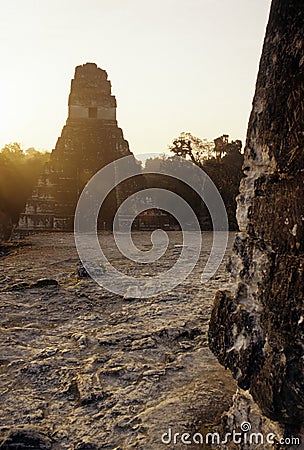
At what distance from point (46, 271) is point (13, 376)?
123 inches

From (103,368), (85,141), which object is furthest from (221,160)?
(103,368)

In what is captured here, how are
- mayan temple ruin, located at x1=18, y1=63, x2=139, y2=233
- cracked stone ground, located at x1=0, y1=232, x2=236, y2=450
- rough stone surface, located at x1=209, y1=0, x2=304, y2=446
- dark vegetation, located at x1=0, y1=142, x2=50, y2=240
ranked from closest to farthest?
rough stone surface, located at x1=209, y1=0, x2=304, y2=446
cracked stone ground, located at x1=0, y1=232, x2=236, y2=450
dark vegetation, located at x1=0, y1=142, x2=50, y2=240
mayan temple ruin, located at x1=18, y1=63, x2=139, y2=233

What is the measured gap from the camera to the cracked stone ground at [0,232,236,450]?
7.32 ft

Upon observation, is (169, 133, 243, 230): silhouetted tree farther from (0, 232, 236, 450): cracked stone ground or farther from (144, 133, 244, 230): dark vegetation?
(0, 232, 236, 450): cracked stone ground

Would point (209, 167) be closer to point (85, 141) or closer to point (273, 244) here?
point (85, 141)

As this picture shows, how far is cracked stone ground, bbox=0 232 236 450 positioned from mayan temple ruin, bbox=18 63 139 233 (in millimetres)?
8741

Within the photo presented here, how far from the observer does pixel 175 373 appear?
2834mm

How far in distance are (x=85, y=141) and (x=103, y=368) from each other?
11840 mm

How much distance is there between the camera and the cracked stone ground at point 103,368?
2.23 meters

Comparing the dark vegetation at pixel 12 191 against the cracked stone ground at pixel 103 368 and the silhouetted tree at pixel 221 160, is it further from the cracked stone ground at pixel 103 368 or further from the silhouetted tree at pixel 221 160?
the cracked stone ground at pixel 103 368

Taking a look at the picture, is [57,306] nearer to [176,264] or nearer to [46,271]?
[46,271]

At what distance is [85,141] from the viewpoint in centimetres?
1409

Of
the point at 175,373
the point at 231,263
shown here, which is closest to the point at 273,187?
the point at 231,263

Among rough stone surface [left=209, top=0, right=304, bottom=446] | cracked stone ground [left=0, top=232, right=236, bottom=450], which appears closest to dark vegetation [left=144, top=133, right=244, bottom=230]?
cracked stone ground [left=0, top=232, right=236, bottom=450]
